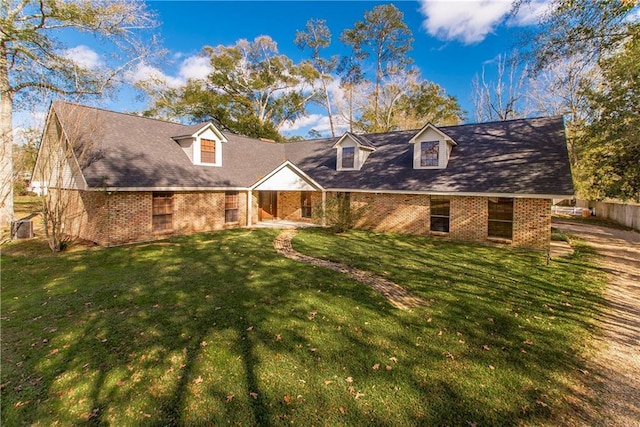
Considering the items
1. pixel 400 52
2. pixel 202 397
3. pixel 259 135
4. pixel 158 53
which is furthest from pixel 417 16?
pixel 202 397

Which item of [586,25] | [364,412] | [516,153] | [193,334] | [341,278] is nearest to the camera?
[364,412]

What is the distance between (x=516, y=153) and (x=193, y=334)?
15337 millimetres

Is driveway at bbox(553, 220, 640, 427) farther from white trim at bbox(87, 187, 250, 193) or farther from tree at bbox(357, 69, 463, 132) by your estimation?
tree at bbox(357, 69, 463, 132)

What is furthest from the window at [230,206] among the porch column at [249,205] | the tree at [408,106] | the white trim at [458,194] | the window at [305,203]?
the tree at [408,106]

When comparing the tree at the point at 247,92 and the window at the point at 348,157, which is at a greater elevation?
the tree at the point at 247,92

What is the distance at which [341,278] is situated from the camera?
8.13 meters

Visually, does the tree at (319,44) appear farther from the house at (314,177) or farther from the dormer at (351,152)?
the dormer at (351,152)

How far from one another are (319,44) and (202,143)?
21.7m

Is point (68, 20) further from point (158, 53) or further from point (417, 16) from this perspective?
point (417, 16)

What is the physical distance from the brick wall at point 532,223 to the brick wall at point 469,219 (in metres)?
1.14

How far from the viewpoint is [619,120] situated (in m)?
15.8

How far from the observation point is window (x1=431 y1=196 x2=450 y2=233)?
46.5 feet

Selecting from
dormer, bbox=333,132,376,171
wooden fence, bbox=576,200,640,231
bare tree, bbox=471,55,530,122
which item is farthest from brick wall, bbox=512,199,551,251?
bare tree, bbox=471,55,530,122

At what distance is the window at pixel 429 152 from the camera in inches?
611
